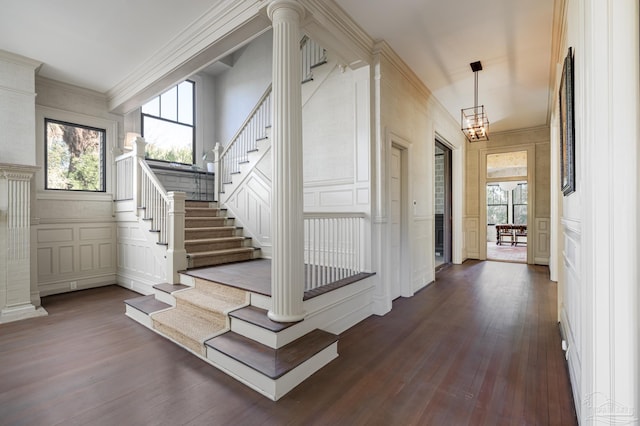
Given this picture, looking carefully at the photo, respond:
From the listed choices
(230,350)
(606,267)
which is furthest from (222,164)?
(606,267)

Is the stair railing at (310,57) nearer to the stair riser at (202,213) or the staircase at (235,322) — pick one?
the staircase at (235,322)

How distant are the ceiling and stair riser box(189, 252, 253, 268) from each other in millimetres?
2927

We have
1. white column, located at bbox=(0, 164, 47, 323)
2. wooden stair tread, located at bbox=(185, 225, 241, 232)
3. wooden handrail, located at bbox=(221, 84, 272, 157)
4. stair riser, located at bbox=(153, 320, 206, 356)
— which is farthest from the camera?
wooden handrail, located at bbox=(221, 84, 272, 157)

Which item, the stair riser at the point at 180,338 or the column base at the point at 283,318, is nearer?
the column base at the point at 283,318

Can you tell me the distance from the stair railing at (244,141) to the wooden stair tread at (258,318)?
303cm

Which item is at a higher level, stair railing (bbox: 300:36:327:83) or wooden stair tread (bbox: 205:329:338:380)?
stair railing (bbox: 300:36:327:83)

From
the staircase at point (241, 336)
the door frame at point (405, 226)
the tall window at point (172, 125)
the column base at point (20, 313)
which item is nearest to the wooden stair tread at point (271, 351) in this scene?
the staircase at point (241, 336)

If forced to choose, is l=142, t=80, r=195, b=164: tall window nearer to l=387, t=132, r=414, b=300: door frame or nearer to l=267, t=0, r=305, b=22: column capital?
l=267, t=0, r=305, b=22: column capital

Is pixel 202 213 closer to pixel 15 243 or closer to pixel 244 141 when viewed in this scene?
pixel 244 141

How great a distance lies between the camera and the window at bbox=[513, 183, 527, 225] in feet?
39.0

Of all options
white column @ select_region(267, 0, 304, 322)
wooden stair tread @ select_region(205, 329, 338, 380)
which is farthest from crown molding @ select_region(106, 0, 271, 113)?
wooden stair tread @ select_region(205, 329, 338, 380)

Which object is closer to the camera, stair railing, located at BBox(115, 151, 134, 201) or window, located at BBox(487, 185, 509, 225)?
stair railing, located at BBox(115, 151, 134, 201)

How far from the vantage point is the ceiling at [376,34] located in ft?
9.75

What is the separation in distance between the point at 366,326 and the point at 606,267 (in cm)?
240
